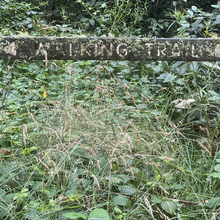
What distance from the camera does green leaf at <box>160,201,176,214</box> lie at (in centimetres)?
134

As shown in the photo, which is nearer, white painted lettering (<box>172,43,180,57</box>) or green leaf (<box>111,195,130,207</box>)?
green leaf (<box>111,195,130,207</box>)

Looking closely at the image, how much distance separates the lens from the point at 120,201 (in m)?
1.34

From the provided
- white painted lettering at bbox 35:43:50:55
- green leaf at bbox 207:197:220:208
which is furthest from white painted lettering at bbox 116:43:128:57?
green leaf at bbox 207:197:220:208

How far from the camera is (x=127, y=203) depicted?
1341 millimetres

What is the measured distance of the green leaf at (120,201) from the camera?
4.35ft

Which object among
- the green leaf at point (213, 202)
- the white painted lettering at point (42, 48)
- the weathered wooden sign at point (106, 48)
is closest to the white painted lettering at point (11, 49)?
the weathered wooden sign at point (106, 48)

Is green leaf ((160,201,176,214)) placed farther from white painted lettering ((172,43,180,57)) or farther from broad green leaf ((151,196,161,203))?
white painted lettering ((172,43,180,57))

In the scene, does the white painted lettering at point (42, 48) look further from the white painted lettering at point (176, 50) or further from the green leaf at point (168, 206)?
the green leaf at point (168, 206)

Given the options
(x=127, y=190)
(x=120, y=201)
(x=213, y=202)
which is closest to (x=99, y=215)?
(x=120, y=201)

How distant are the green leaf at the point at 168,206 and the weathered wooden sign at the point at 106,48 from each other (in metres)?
0.81

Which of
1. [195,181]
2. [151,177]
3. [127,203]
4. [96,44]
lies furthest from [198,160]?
[96,44]

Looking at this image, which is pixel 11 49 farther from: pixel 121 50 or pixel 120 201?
pixel 120 201

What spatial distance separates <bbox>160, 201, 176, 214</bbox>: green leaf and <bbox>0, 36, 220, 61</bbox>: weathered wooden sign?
815 mm

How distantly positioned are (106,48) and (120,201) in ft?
2.78
